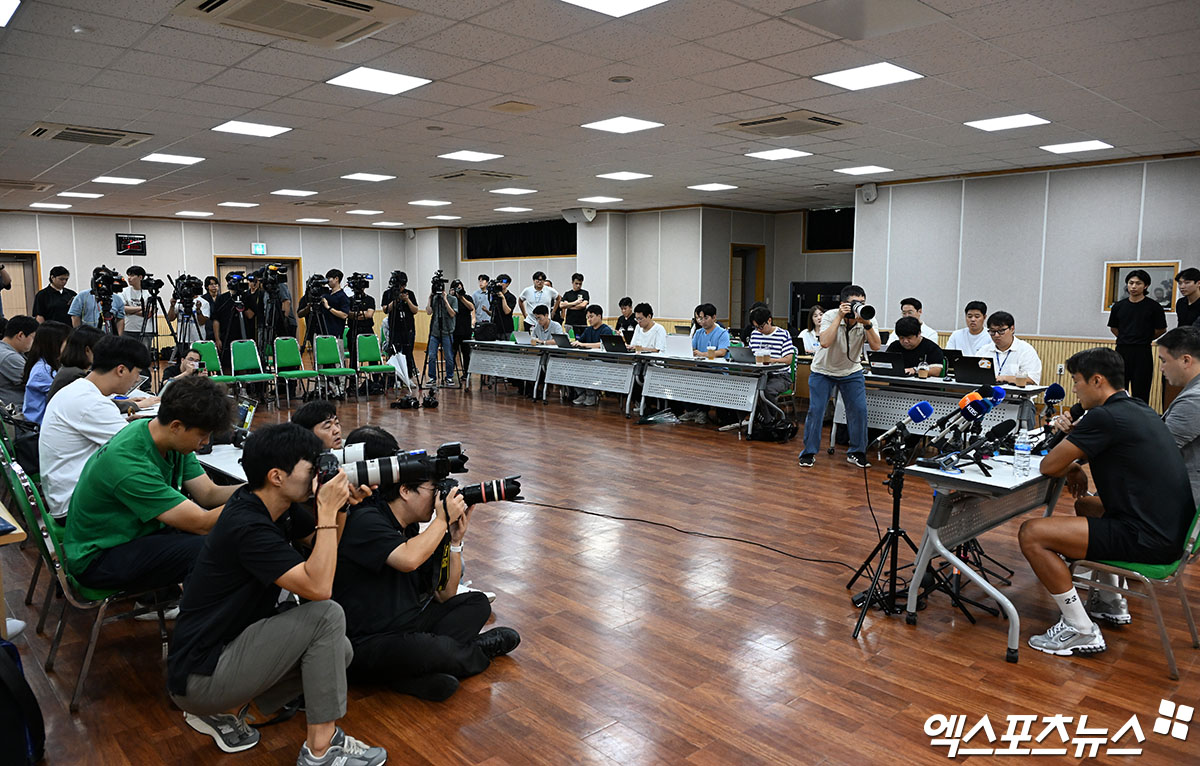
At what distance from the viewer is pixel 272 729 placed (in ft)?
8.38

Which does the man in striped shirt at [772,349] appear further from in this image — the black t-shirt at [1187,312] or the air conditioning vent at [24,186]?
the air conditioning vent at [24,186]

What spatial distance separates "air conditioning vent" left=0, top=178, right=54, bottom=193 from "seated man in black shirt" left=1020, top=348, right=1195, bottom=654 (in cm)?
1219

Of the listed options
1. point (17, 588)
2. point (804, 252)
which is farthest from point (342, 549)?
point (804, 252)

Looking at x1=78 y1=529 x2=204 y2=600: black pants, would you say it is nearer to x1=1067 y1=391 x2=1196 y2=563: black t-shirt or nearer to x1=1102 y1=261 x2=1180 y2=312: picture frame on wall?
x1=1067 y1=391 x2=1196 y2=563: black t-shirt

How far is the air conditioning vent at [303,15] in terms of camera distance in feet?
13.1

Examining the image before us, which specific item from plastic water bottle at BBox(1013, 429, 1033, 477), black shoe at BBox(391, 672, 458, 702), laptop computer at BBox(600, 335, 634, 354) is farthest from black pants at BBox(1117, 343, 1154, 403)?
black shoe at BBox(391, 672, 458, 702)

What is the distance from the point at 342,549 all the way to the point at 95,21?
3523 millimetres

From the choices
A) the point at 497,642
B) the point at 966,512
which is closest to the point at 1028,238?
the point at 966,512

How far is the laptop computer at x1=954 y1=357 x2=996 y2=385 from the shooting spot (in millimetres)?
6152

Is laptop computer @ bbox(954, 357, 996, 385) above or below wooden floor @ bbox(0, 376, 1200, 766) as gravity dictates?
above

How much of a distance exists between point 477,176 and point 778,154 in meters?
3.93

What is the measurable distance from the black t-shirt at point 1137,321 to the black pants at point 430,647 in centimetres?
740

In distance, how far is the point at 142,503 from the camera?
2.61m

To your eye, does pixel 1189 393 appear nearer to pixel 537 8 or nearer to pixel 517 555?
pixel 517 555
